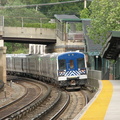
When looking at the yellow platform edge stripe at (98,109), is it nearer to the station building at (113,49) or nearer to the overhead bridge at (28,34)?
the station building at (113,49)

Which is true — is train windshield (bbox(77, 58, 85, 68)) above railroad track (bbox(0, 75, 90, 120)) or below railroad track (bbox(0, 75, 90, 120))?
above

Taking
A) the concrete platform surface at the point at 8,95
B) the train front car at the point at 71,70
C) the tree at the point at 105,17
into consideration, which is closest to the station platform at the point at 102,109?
the concrete platform surface at the point at 8,95

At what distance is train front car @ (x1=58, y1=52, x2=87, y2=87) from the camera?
2955 cm

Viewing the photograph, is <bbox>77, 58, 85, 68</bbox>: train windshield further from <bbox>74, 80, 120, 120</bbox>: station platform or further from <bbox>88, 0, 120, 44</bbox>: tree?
<bbox>74, 80, 120, 120</bbox>: station platform

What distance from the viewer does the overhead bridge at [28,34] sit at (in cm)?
4403

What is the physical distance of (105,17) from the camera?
32688mm

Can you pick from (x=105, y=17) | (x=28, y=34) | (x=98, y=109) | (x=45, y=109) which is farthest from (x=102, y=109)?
(x=28, y=34)

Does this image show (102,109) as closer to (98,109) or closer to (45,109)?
(98,109)

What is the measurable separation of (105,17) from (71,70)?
555 centimetres

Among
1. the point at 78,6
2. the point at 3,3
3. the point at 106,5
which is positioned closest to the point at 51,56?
the point at 106,5

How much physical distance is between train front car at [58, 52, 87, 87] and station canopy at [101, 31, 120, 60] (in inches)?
73.5

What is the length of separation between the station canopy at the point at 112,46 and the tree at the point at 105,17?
1.64 metres

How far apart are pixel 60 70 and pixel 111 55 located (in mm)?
4672

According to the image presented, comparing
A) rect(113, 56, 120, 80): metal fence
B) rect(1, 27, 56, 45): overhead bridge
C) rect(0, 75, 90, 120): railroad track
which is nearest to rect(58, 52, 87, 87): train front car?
rect(113, 56, 120, 80): metal fence
